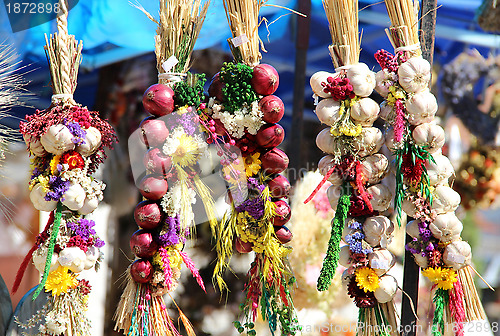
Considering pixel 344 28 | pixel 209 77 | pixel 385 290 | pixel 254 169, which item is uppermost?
pixel 209 77

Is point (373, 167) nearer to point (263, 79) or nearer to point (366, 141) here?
point (366, 141)

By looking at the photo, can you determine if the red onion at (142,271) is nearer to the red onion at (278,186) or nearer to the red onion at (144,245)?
the red onion at (144,245)

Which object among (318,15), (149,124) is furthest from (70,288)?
(318,15)

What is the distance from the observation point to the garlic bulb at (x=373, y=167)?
1697 millimetres

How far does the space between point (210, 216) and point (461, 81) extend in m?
2.14

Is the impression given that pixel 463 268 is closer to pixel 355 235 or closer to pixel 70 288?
pixel 355 235

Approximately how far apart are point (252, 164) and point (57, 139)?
67 cm

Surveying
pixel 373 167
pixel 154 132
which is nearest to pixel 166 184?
pixel 154 132

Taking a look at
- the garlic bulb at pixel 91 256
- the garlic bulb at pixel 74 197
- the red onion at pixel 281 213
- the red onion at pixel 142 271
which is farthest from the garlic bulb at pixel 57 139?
the red onion at pixel 281 213

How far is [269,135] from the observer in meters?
1.73

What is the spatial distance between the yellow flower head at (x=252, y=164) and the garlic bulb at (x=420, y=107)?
54 centimetres

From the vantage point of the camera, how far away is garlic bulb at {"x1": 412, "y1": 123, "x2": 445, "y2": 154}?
1676mm

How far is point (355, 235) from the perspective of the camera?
67.1 inches

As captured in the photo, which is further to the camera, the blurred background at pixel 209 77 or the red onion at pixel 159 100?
the blurred background at pixel 209 77
